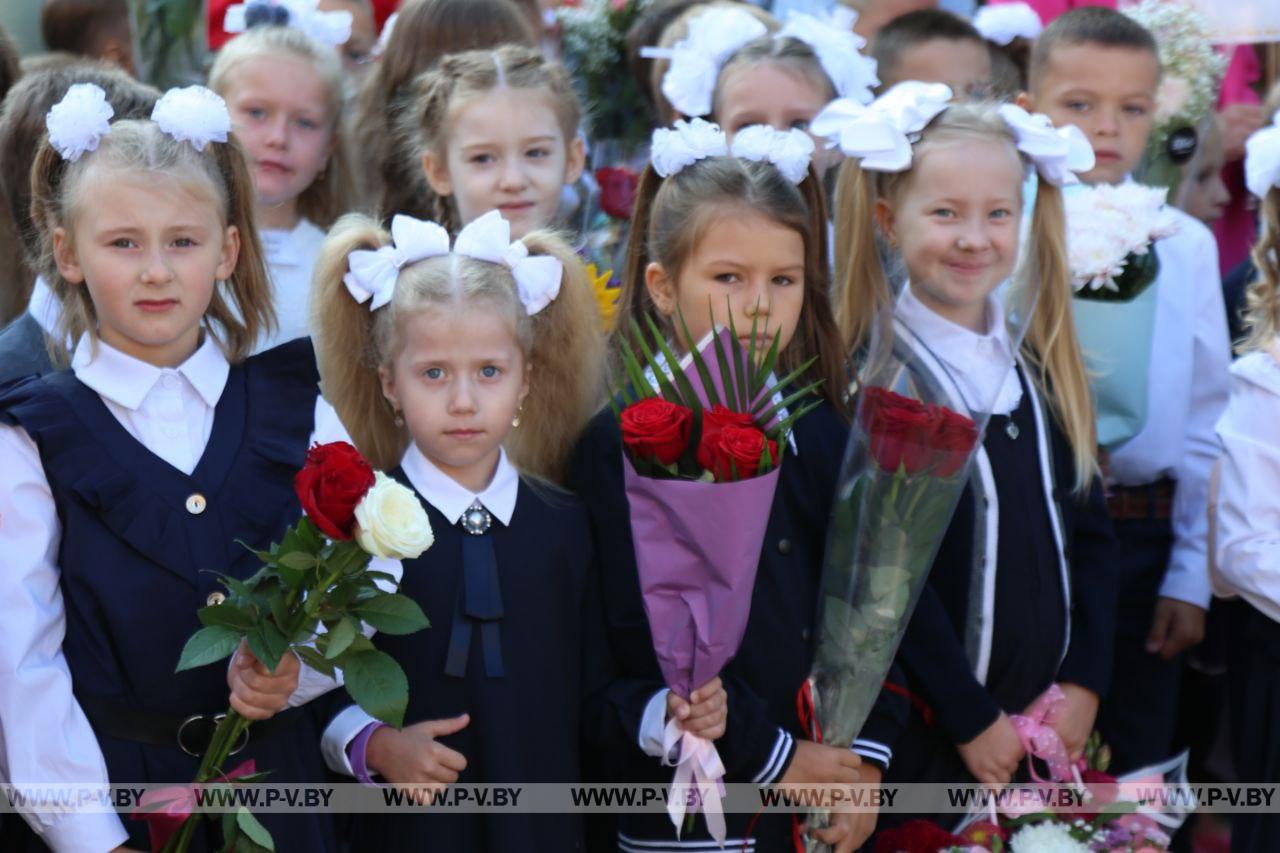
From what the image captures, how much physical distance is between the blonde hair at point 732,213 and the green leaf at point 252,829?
1.38 m

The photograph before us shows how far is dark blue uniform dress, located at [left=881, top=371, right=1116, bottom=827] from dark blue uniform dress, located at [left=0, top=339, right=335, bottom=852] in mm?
1401

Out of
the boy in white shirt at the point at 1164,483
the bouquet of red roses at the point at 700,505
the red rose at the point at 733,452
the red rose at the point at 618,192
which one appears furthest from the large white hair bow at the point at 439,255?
the boy in white shirt at the point at 1164,483

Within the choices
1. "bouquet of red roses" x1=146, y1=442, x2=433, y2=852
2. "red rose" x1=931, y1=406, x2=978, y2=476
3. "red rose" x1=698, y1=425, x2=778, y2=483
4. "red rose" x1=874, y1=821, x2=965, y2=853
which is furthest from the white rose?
"red rose" x1=874, y1=821, x2=965, y2=853

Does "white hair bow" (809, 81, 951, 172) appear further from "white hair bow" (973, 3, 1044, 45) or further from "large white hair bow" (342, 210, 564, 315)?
"white hair bow" (973, 3, 1044, 45)

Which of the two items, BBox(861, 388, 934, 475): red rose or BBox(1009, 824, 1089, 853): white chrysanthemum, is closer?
BBox(861, 388, 934, 475): red rose

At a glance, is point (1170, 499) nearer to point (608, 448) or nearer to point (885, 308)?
point (885, 308)

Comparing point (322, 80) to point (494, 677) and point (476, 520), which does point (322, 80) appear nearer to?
point (476, 520)

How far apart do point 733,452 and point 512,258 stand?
0.80 meters

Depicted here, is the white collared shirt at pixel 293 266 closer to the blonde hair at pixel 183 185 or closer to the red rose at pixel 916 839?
the blonde hair at pixel 183 185

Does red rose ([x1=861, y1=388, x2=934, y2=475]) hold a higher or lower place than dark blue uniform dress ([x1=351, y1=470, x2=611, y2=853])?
higher

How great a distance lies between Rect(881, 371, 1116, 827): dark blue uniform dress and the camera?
11.7 ft

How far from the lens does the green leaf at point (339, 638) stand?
2658 millimetres

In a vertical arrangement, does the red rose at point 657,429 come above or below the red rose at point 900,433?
above

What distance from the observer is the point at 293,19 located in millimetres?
4812
